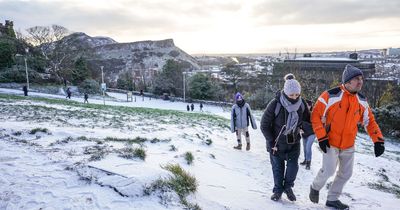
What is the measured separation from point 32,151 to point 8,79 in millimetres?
40933

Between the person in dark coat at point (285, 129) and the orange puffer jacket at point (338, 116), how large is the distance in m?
0.27

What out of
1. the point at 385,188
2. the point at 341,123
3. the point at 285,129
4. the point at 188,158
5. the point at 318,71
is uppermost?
the point at 318,71

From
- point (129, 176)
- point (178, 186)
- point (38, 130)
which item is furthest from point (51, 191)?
point (38, 130)

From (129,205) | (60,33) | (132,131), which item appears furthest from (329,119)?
(60,33)

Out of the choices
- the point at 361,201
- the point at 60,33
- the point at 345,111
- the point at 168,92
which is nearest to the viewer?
the point at 345,111

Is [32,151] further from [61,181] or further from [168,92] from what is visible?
[168,92]

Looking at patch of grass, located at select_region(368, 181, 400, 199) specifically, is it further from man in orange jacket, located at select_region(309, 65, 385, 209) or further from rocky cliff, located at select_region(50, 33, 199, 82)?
rocky cliff, located at select_region(50, 33, 199, 82)

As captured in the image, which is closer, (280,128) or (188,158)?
(280,128)

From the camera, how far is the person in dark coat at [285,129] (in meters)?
4.28

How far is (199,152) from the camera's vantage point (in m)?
6.65

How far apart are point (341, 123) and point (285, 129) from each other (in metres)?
0.74

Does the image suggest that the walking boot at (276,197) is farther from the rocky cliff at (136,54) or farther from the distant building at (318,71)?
the rocky cliff at (136,54)

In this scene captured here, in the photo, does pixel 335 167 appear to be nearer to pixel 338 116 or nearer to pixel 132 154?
pixel 338 116

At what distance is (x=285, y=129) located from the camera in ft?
14.4
